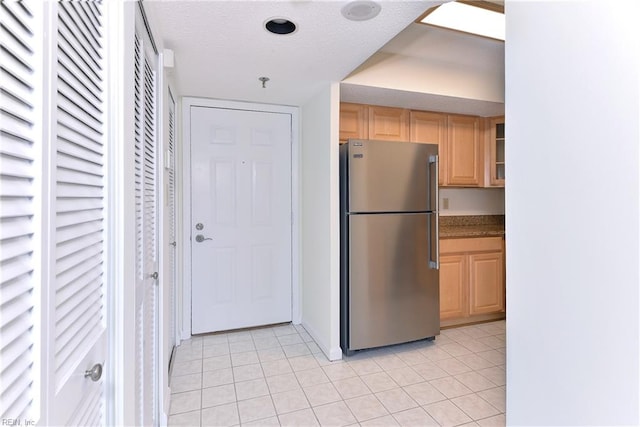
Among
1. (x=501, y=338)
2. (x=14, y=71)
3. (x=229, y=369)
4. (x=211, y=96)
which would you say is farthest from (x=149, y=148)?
(x=501, y=338)

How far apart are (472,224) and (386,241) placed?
1704 millimetres

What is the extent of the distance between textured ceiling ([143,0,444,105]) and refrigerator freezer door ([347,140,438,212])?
618 millimetres

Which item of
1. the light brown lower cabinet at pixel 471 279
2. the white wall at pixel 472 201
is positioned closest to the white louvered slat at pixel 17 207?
the light brown lower cabinet at pixel 471 279

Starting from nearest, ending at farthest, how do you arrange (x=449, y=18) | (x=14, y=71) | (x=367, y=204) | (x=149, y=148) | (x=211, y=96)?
(x=14, y=71) → (x=149, y=148) → (x=449, y=18) → (x=367, y=204) → (x=211, y=96)

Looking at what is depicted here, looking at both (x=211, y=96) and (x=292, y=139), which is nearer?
(x=211, y=96)

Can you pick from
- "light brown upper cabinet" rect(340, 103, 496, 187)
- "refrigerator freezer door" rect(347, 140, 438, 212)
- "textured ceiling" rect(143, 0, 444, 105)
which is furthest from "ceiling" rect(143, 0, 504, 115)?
"refrigerator freezer door" rect(347, 140, 438, 212)

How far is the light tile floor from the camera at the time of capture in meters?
1.84

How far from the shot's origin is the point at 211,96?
2807mm

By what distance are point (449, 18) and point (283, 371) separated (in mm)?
2547

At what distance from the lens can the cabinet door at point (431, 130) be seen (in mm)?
3137

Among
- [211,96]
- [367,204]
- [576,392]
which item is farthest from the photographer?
[211,96]

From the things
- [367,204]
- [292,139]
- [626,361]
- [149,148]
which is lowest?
[626,361]

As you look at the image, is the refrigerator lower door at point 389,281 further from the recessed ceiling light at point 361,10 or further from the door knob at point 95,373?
the door knob at point 95,373

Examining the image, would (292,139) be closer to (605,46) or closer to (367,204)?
(367,204)
